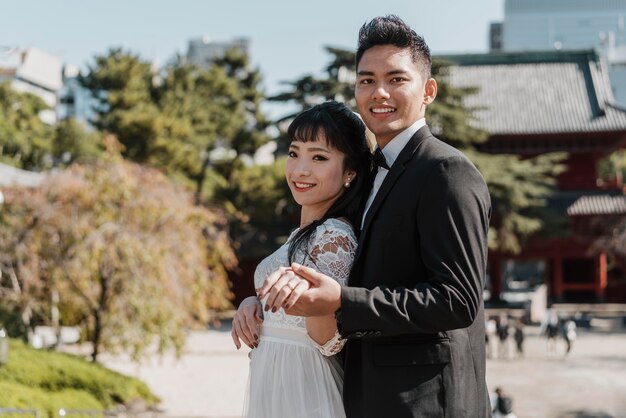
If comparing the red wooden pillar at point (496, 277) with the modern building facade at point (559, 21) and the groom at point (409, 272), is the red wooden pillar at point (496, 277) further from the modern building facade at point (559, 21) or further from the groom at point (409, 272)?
Answer: the modern building facade at point (559, 21)

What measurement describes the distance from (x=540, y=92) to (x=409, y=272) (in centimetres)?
2809

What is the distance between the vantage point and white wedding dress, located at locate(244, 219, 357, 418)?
6.73 ft

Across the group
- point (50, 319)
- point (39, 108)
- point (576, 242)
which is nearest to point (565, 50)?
point (576, 242)

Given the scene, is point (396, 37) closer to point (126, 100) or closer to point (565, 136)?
point (126, 100)

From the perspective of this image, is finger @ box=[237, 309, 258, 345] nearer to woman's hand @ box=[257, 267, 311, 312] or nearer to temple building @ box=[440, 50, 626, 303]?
woman's hand @ box=[257, 267, 311, 312]

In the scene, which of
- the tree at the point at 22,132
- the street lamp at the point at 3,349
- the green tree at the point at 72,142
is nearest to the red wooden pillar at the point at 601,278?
the green tree at the point at 72,142

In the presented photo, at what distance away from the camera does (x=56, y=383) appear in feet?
26.0

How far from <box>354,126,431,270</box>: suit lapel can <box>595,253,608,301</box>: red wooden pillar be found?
26086mm

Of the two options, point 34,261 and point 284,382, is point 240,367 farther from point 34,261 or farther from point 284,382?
point 284,382

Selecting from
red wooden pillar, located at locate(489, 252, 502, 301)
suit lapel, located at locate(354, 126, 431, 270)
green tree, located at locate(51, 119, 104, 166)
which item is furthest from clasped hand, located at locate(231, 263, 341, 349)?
red wooden pillar, located at locate(489, 252, 502, 301)

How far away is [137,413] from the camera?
920 cm

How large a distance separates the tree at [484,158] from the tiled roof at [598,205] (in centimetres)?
212

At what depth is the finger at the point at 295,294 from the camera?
1696mm

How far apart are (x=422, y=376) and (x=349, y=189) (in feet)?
1.91
